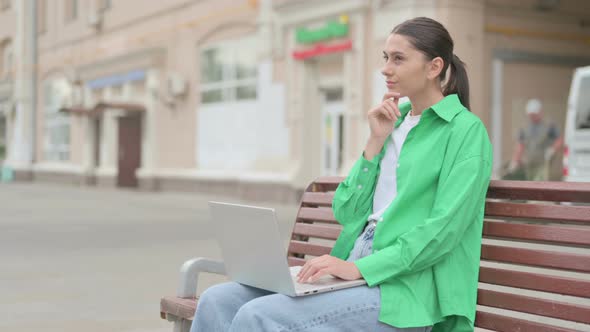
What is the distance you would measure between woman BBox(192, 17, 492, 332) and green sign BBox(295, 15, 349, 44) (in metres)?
14.0

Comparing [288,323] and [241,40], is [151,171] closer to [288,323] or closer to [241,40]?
[241,40]

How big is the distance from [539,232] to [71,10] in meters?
31.7

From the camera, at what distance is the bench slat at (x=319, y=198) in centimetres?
364

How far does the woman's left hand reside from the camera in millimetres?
2719

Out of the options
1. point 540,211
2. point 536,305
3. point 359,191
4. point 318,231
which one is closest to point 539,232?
point 540,211

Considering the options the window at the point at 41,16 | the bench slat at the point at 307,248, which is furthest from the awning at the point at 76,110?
the bench slat at the point at 307,248

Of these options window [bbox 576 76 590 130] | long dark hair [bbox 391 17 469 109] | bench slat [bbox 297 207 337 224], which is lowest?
bench slat [bbox 297 207 337 224]

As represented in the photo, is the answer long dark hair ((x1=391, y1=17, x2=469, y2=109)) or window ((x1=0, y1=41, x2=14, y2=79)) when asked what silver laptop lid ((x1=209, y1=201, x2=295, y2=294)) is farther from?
window ((x1=0, y1=41, x2=14, y2=79))

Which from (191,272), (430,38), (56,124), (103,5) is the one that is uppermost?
(103,5)

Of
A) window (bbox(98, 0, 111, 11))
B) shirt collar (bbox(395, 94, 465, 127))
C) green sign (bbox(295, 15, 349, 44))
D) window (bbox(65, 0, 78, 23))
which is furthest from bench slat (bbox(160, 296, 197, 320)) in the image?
window (bbox(65, 0, 78, 23))

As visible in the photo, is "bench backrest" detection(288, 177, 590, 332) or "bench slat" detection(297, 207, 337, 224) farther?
"bench slat" detection(297, 207, 337, 224)

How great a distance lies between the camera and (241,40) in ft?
68.9

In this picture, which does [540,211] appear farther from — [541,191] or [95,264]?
[95,264]

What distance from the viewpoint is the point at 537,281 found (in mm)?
2701
